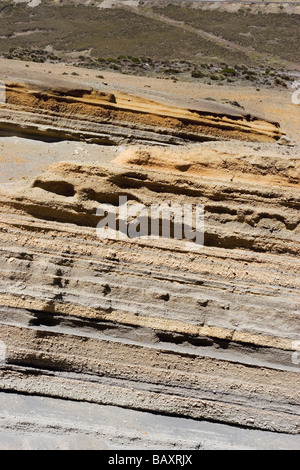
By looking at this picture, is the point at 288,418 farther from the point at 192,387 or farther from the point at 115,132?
the point at 115,132

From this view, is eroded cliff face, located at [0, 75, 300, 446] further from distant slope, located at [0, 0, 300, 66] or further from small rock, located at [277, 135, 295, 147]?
distant slope, located at [0, 0, 300, 66]

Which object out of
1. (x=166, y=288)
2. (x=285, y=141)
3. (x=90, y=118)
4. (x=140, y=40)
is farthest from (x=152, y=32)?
(x=166, y=288)

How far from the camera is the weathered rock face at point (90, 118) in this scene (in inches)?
348

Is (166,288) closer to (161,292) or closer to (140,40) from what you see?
(161,292)

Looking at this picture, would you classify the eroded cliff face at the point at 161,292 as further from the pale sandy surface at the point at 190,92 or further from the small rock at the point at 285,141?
the pale sandy surface at the point at 190,92

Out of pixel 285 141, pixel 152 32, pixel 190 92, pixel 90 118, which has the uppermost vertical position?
pixel 152 32

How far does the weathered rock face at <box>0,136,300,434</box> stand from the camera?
607 cm

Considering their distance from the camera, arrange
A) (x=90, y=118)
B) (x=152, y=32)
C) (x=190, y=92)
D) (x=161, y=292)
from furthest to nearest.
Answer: (x=152, y=32)
(x=190, y=92)
(x=90, y=118)
(x=161, y=292)

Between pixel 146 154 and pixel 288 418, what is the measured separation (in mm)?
4904

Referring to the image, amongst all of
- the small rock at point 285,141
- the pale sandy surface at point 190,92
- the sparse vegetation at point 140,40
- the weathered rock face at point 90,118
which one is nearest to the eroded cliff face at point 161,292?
the small rock at point 285,141

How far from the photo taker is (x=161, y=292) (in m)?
6.07

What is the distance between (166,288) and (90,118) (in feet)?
16.0

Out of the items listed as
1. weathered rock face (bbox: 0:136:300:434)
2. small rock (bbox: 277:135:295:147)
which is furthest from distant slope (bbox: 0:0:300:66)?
weathered rock face (bbox: 0:136:300:434)
